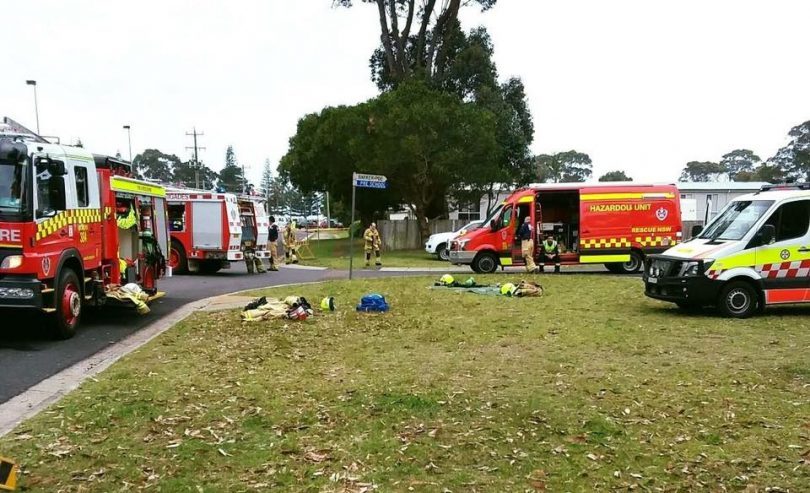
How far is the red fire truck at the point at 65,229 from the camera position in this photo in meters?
8.05

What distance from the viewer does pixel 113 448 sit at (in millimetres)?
4543

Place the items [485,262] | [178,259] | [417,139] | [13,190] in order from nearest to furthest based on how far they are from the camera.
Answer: [13,190] < [485,262] < [178,259] < [417,139]

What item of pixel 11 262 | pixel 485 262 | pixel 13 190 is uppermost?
pixel 13 190

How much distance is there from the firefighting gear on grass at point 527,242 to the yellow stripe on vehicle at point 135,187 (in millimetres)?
9672

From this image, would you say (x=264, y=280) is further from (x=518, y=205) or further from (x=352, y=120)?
(x=352, y=120)

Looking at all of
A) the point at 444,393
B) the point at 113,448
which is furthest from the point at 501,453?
the point at 113,448

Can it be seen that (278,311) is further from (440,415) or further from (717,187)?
(717,187)

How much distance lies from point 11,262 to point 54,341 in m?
1.38

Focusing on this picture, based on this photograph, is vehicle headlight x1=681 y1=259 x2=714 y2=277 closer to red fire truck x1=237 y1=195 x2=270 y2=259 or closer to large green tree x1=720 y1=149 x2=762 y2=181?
red fire truck x1=237 y1=195 x2=270 y2=259

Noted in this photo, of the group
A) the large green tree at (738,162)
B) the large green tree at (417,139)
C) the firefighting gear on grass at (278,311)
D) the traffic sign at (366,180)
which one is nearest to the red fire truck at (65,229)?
the firefighting gear on grass at (278,311)

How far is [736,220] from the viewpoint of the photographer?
10.7m

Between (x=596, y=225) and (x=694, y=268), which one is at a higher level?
(x=596, y=225)

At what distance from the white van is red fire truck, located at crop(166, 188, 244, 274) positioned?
44.0 feet


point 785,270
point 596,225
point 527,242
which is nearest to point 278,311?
point 785,270
